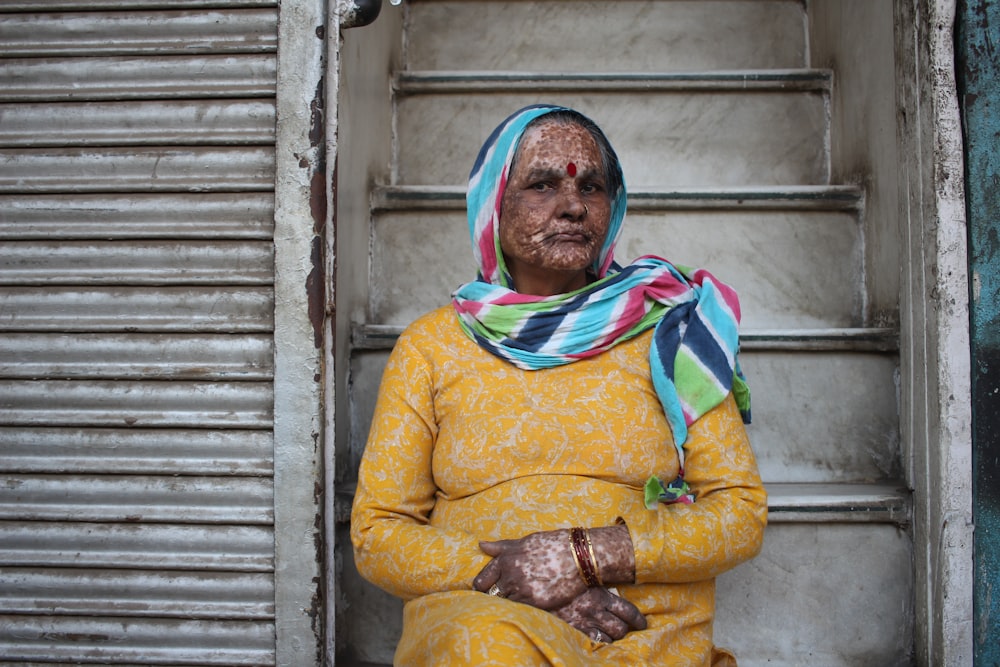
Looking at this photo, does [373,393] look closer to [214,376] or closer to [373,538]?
[214,376]

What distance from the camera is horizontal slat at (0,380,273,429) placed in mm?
1923

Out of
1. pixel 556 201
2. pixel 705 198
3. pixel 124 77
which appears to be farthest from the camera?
pixel 705 198

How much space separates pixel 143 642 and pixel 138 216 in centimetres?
94

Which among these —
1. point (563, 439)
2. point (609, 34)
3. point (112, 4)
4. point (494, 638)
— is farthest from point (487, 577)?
point (609, 34)

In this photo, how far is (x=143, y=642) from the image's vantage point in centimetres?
192

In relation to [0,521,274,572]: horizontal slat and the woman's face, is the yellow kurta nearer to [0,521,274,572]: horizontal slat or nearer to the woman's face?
the woman's face

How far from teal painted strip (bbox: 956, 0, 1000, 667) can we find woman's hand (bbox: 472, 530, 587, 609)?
3.16ft

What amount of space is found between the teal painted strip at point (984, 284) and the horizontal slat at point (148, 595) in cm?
154

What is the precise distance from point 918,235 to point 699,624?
3.31 ft

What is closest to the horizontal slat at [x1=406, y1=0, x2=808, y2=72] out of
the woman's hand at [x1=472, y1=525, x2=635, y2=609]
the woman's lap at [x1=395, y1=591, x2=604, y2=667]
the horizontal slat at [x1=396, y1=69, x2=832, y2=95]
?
the horizontal slat at [x1=396, y1=69, x2=832, y2=95]

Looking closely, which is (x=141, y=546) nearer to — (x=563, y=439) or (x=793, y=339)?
(x=563, y=439)

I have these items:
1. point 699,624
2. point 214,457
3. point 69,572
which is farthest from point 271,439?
point 699,624

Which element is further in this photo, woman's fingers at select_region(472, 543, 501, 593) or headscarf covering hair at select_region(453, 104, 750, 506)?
headscarf covering hair at select_region(453, 104, 750, 506)

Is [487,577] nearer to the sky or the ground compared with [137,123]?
nearer to the ground
